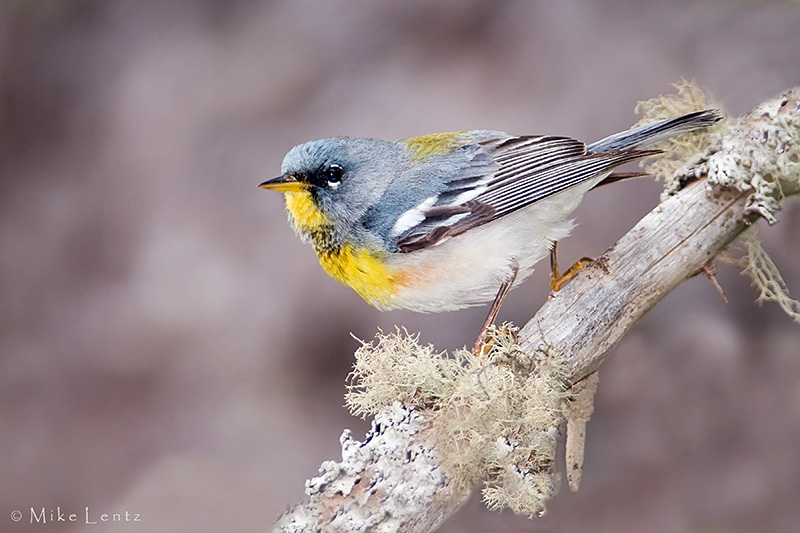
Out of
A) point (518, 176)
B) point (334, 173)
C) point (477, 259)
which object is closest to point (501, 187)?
point (518, 176)

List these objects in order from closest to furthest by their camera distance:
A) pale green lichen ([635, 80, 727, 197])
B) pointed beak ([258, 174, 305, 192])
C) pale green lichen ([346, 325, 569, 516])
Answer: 1. pale green lichen ([346, 325, 569, 516])
2. pointed beak ([258, 174, 305, 192])
3. pale green lichen ([635, 80, 727, 197])

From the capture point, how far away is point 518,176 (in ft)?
4.78

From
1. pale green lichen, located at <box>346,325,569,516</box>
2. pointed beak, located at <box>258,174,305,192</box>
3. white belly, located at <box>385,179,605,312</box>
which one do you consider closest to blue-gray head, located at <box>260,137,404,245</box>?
pointed beak, located at <box>258,174,305,192</box>

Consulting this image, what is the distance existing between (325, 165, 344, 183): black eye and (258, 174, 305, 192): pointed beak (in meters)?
0.06

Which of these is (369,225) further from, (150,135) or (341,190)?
(150,135)

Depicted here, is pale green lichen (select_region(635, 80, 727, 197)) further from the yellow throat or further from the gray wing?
the yellow throat

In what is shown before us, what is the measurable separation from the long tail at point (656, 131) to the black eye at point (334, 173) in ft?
1.71

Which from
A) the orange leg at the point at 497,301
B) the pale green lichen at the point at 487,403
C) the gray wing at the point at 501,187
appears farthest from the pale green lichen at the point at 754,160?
the pale green lichen at the point at 487,403

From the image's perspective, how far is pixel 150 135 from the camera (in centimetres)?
218

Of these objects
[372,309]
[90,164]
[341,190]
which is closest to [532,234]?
[341,190]

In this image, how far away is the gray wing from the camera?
1.41 m

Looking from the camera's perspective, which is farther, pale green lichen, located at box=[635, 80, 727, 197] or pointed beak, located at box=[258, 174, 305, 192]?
pale green lichen, located at box=[635, 80, 727, 197]

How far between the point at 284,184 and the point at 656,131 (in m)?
0.77

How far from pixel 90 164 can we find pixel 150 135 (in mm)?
198
